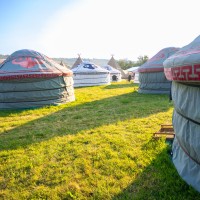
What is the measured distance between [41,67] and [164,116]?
423 cm

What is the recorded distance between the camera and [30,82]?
623 cm

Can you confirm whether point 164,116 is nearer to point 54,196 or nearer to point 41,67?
point 54,196

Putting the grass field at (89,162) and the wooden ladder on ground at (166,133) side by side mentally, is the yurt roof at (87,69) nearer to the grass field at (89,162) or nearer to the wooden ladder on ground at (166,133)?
the grass field at (89,162)

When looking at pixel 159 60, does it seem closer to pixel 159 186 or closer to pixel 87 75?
pixel 159 186

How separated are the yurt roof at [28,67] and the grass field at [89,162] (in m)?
2.07

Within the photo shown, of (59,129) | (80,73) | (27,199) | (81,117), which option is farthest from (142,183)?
(80,73)

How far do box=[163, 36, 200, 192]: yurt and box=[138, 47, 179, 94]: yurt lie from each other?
244 inches

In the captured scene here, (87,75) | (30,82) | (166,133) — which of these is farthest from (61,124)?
(87,75)

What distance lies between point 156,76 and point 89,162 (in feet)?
21.0

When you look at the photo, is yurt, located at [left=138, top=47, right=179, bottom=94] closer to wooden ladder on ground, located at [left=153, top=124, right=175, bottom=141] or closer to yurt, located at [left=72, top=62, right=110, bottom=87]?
wooden ladder on ground, located at [left=153, top=124, right=175, bottom=141]

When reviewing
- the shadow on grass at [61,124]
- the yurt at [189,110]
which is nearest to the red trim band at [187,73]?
the yurt at [189,110]

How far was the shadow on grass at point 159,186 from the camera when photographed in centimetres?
182

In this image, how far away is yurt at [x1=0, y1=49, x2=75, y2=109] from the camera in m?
Answer: 6.14

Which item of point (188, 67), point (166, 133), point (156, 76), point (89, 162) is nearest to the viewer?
point (188, 67)
